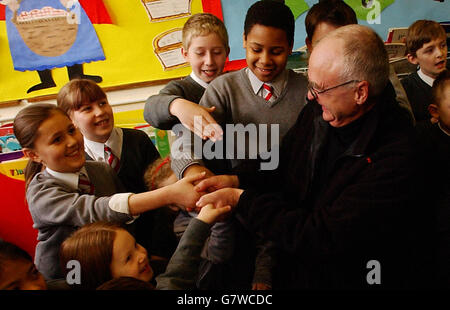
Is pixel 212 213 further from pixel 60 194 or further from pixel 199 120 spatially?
pixel 60 194

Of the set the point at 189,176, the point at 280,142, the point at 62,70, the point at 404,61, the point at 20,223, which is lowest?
the point at 20,223

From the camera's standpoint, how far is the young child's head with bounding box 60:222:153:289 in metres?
0.87

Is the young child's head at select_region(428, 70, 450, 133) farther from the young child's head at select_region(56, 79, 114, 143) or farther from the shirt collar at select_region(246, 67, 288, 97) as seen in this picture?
the young child's head at select_region(56, 79, 114, 143)

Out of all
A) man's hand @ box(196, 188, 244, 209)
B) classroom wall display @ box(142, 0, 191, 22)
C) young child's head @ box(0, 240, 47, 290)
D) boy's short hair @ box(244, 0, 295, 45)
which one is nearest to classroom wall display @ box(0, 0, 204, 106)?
classroom wall display @ box(142, 0, 191, 22)

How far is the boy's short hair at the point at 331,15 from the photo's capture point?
4.37 ft

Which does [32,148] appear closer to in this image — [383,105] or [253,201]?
[253,201]

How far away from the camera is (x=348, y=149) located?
0.84m

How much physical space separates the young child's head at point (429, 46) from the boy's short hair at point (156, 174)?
1.67m

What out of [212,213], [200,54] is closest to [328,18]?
[200,54]

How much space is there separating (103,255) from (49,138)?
1.41ft

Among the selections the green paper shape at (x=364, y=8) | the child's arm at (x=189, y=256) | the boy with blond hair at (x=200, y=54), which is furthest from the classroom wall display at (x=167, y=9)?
the child's arm at (x=189, y=256)

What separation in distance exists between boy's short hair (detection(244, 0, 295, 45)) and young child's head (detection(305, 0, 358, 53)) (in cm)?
30
